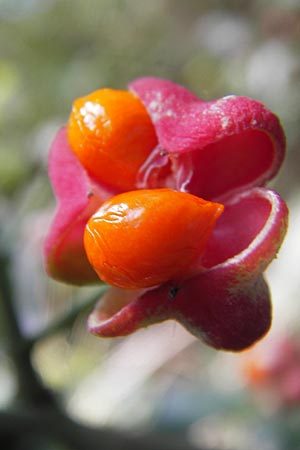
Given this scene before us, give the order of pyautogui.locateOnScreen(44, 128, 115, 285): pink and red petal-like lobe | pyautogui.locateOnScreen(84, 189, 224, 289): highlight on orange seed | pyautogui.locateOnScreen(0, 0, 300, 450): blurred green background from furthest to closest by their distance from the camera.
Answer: pyautogui.locateOnScreen(0, 0, 300, 450): blurred green background < pyautogui.locateOnScreen(44, 128, 115, 285): pink and red petal-like lobe < pyautogui.locateOnScreen(84, 189, 224, 289): highlight on orange seed

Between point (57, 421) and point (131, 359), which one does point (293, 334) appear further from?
point (57, 421)

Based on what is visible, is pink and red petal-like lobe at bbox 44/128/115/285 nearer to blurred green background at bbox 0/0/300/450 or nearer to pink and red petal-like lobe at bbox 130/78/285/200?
pink and red petal-like lobe at bbox 130/78/285/200

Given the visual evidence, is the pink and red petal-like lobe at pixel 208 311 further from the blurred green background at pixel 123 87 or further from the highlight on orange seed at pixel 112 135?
the blurred green background at pixel 123 87

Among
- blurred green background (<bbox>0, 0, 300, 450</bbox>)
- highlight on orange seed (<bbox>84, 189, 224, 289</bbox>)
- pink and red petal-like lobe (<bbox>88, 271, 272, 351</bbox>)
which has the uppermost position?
highlight on orange seed (<bbox>84, 189, 224, 289</bbox>)

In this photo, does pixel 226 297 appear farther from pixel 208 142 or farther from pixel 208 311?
pixel 208 142

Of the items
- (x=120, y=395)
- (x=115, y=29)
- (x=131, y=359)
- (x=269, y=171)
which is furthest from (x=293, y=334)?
(x=115, y=29)

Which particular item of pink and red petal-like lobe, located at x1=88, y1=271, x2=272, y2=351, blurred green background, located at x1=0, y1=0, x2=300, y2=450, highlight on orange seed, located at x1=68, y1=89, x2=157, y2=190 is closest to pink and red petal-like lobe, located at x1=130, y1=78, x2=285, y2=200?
highlight on orange seed, located at x1=68, y1=89, x2=157, y2=190
